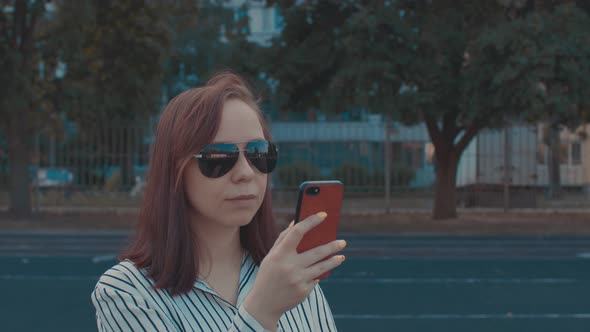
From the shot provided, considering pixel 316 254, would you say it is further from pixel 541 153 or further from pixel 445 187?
pixel 541 153

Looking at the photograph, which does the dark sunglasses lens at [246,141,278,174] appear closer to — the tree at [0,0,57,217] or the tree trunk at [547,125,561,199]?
the tree at [0,0,57,217]

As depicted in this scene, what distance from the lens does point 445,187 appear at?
2016cm

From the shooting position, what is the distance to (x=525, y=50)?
49.6 ft

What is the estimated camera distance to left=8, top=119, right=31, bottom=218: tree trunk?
20.1 metres

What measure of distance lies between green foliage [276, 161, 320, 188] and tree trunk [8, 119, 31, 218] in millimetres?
6996

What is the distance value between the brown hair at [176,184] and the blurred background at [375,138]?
547cm

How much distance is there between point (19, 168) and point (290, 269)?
20077 millimetres

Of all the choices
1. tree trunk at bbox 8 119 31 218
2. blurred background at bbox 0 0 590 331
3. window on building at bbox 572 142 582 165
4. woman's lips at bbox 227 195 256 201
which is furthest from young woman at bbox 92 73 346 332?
window on building at bbox 572 142 582 165

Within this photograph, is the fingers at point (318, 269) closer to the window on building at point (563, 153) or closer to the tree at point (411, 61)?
the tree at point (411, 61)

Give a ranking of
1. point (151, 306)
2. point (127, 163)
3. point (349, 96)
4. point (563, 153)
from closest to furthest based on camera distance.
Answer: point (151, 306), point (349, 96), point (563, 153), point (127, 163)

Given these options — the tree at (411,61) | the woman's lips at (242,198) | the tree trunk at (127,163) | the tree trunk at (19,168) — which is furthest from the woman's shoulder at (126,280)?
the tree trunk at (127,163)

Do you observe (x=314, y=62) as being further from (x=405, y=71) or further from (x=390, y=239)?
(x=390, y=239)

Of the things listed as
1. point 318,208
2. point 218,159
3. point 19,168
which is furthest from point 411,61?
point 318,208

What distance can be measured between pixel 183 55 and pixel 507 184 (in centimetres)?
2835
